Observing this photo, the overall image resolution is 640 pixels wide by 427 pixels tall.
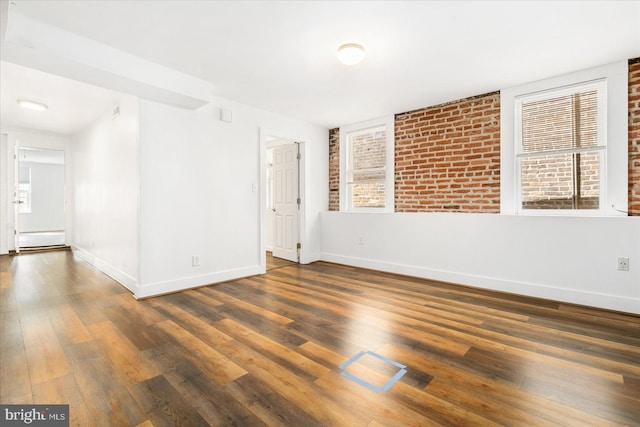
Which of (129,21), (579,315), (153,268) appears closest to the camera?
(129,21)

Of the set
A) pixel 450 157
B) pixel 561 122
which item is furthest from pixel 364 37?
pixel 561 122

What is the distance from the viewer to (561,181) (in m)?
3.51

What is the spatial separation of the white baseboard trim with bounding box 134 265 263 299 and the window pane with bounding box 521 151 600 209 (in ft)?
12.5

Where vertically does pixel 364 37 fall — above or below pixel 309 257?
above

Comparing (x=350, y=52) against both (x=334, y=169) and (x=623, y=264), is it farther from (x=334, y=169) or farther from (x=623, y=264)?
(x=623, y=264)

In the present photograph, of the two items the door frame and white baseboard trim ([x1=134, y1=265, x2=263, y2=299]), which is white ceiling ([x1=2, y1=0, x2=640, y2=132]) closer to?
the door frame

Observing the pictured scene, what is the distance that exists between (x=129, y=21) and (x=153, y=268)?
98.9 inches

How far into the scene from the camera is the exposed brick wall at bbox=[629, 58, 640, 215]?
3.02 meters

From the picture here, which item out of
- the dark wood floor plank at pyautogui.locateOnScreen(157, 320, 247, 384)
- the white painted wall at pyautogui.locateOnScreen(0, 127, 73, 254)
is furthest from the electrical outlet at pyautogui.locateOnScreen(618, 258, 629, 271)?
the white painted wall at pyautogui.locateOnScreen(0, 127, 73, 254)

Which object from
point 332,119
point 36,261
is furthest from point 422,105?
point 36,261

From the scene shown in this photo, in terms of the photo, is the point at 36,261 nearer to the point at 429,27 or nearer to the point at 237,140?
the point at 237,140

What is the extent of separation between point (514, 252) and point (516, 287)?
0.42 meters

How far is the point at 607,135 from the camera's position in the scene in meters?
3.15

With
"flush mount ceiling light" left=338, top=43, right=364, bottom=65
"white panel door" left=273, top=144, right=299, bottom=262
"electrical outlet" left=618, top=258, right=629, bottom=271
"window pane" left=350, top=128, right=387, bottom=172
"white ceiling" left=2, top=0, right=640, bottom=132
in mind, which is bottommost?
"electrical outlet" left=618, top=258, right=629, bottom=271
